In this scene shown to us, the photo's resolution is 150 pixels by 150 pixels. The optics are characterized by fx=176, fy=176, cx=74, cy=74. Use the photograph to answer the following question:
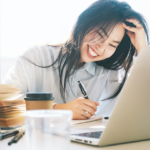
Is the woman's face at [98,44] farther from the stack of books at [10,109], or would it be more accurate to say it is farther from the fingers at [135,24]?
the stack of books at [10,109]

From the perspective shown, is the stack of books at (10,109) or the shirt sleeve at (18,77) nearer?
the stack of books at (10,109)

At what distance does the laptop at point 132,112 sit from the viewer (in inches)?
12.5

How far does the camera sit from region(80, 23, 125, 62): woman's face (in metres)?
1.05

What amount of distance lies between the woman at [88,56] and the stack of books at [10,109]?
41 cm

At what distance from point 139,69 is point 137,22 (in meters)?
0.85

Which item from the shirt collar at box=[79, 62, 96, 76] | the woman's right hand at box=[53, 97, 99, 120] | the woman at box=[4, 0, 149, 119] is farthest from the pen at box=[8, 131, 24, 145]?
the shirt collar at box=[79, 62, 96, 76]

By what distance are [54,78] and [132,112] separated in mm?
842

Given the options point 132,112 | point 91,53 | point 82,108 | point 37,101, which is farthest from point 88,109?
point 91,53

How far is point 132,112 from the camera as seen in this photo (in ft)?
1.17

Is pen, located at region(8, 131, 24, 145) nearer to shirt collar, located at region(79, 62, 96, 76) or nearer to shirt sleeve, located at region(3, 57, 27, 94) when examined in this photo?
shirt sleeve, located at region(3, 57, 27, 94)

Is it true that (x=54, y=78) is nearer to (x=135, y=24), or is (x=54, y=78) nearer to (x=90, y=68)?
(x=90, y=68)

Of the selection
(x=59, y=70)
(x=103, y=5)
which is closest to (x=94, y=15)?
(x=103, y=5)

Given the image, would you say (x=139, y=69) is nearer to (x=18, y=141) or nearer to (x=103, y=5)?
(x=18, y=141)

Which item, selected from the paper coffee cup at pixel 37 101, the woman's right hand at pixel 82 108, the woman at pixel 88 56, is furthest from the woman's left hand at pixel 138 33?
the paper coffee cup at pixel 37 101
